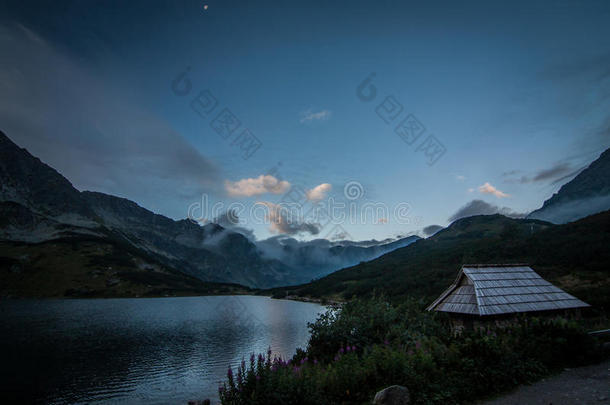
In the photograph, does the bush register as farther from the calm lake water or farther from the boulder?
the calm lake water

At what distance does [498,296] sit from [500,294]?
1.23 feet

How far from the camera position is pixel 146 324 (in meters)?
63.8

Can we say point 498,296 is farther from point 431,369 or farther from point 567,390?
point 431,369

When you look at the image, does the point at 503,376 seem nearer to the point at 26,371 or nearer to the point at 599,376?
the point at 599,376

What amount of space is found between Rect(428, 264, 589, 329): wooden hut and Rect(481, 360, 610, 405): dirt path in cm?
748

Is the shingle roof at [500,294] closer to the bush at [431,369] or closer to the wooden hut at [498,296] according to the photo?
the wooden hut at [498,296]

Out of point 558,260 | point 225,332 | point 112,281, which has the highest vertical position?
point 112,281

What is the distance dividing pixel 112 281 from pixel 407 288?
159m

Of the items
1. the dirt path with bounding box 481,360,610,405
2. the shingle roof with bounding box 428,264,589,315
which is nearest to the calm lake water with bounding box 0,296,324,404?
the shingle roof with bounding box 428,264,589,315

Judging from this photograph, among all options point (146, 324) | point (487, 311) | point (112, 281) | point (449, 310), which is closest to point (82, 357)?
point (146, 324)

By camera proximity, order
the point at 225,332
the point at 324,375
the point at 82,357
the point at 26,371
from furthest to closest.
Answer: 1. the point at 225,332
2. the point at 82,357
3. the point at 26,371
4. the point at 324,375

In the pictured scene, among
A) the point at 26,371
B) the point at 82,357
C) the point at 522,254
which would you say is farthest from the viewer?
the point at 522,254

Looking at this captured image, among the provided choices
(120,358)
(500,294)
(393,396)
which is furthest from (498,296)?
(120,358)

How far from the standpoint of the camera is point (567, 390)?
10.0 meters
